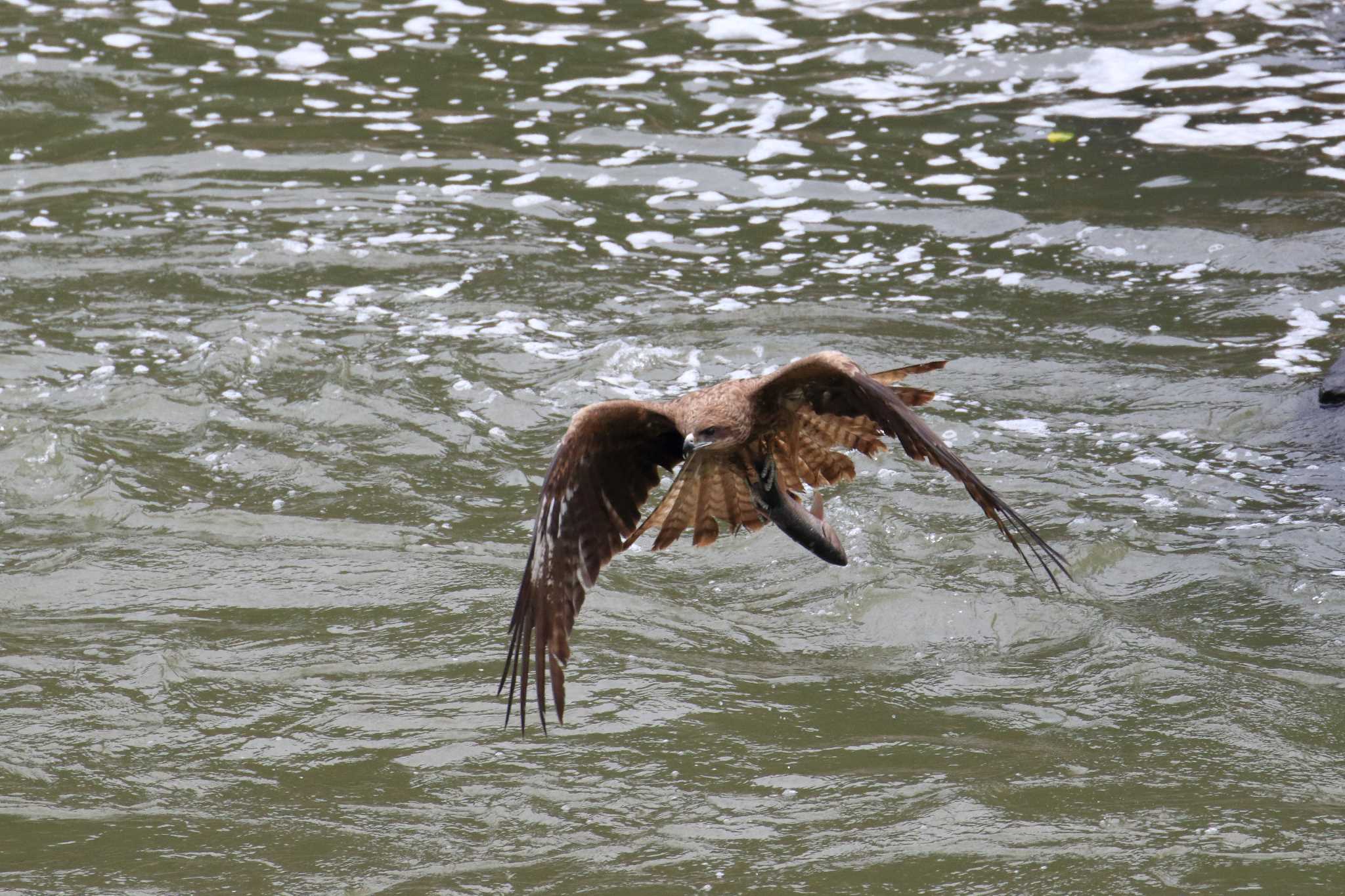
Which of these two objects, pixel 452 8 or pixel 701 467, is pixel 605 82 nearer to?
pixel 452 8

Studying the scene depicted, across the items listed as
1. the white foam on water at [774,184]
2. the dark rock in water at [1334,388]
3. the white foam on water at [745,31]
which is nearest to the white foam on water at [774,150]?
the white foam on water at [774,184]

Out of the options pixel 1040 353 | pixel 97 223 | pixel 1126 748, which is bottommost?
pixel 1126 748

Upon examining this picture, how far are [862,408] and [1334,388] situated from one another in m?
3.38

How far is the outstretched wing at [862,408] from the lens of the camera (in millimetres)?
3760

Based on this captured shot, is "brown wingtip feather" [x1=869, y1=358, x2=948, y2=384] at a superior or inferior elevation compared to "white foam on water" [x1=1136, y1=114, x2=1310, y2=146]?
superior

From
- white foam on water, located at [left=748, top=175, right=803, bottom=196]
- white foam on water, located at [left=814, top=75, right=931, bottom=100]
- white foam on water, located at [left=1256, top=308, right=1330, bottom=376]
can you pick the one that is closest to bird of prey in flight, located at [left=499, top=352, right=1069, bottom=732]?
white foam on water, located at [left=1256, top=308, right=1330, bottom=376]

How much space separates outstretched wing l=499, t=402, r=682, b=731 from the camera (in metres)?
4.07

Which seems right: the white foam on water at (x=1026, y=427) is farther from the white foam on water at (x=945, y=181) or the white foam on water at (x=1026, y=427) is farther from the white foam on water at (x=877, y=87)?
the white foam on water at (x=877, y=87)

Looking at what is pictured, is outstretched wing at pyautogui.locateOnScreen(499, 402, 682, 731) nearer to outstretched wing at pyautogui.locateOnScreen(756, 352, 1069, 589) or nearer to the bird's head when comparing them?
A: the bird's head

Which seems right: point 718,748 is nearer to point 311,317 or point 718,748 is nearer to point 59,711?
point 59,711

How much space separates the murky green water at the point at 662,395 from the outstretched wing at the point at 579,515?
2.60 ft

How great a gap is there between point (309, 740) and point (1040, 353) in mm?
4188

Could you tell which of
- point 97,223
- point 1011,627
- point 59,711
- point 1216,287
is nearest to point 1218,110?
point 1216,287

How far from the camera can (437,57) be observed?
11297 mm
